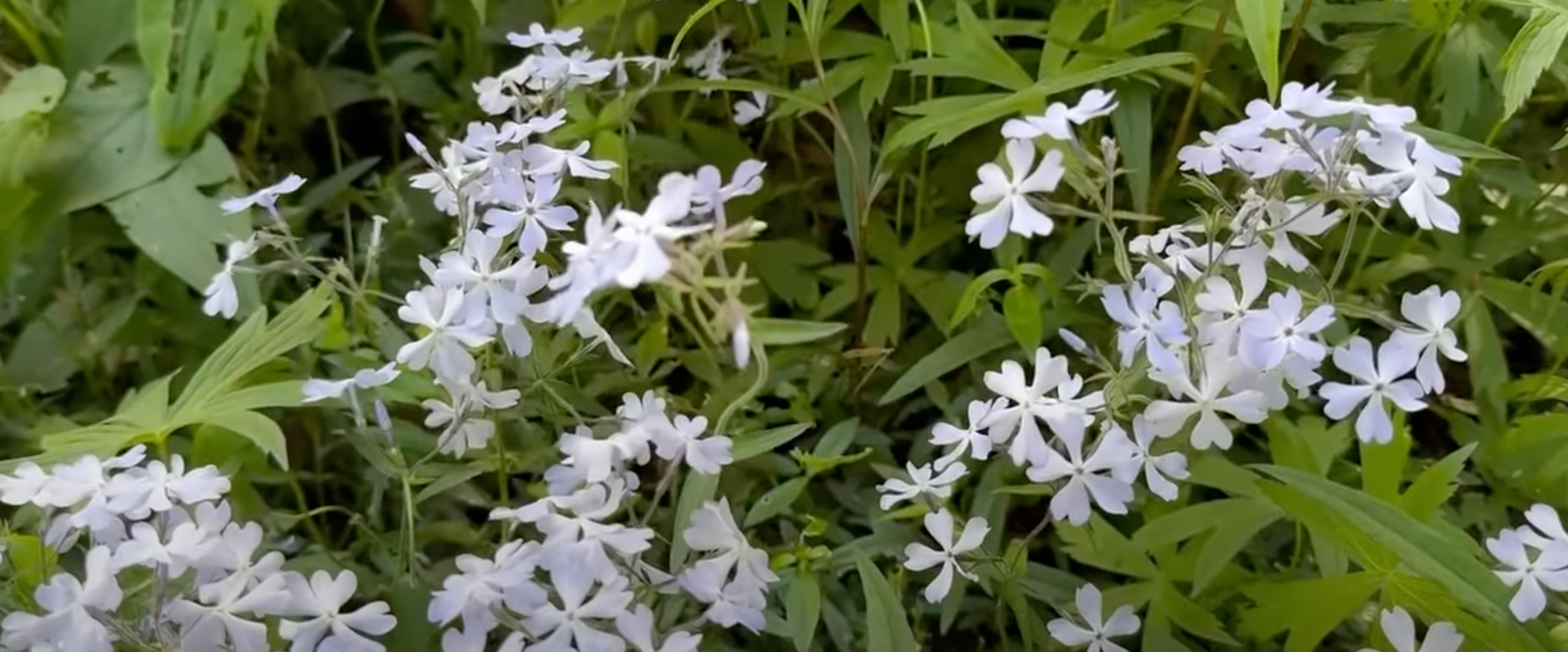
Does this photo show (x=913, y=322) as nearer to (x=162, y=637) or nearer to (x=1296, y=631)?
(x=1296, y=631)

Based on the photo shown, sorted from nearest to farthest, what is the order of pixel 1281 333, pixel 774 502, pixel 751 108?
pixel 1281 333 → pixel 774 502 → pixel 751 108

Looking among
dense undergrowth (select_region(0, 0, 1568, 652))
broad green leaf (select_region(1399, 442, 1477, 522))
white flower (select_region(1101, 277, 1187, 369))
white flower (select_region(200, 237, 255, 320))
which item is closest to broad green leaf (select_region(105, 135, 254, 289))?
dense undergrowth (select_region(0, 0, 1568, 652))

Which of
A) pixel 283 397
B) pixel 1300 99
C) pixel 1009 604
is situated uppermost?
pixel 1300 99

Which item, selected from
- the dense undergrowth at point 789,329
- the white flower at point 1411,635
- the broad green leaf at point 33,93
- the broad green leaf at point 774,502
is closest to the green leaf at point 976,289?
the dense undergrowth at point 789,329

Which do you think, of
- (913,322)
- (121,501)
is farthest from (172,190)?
(913,322)

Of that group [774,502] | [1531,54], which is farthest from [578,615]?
[1531,54]

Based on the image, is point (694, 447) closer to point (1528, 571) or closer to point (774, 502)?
point (774, 502)

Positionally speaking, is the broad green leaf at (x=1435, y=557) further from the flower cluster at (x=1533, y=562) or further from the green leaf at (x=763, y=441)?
the green leaf at (x=763, y=441)
